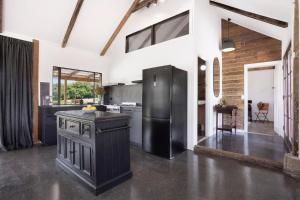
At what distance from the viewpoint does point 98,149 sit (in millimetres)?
2094

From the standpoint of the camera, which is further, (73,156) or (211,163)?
(211,163)

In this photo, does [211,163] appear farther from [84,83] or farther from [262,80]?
[262,80]

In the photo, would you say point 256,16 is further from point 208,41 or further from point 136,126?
point 136,126

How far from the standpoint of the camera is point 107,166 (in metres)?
2.21

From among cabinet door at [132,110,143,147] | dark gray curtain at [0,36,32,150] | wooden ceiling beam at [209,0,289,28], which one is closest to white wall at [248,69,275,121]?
wooden ceiling beam at [209,0,289,28]

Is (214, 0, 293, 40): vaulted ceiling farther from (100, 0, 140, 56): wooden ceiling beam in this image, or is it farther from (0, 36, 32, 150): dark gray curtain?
(0, 36, 32, 150): dark gray curtain

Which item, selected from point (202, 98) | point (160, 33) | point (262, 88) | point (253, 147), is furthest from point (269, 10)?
point (262, 88)

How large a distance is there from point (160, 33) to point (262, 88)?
656 centimetres

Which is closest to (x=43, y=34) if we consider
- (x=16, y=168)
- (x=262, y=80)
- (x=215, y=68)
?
(x=16, y=168)

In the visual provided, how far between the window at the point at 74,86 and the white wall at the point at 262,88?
7650mm

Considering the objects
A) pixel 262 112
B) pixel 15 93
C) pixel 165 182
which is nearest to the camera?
pixel 165 182

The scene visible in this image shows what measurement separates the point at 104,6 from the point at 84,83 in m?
2.63

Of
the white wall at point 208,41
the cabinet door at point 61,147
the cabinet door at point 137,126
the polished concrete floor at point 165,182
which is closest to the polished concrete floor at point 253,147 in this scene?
the polished concrete floor at point 165,182

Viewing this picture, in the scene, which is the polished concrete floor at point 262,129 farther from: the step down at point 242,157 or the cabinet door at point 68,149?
the cabinet door at point 68,149
